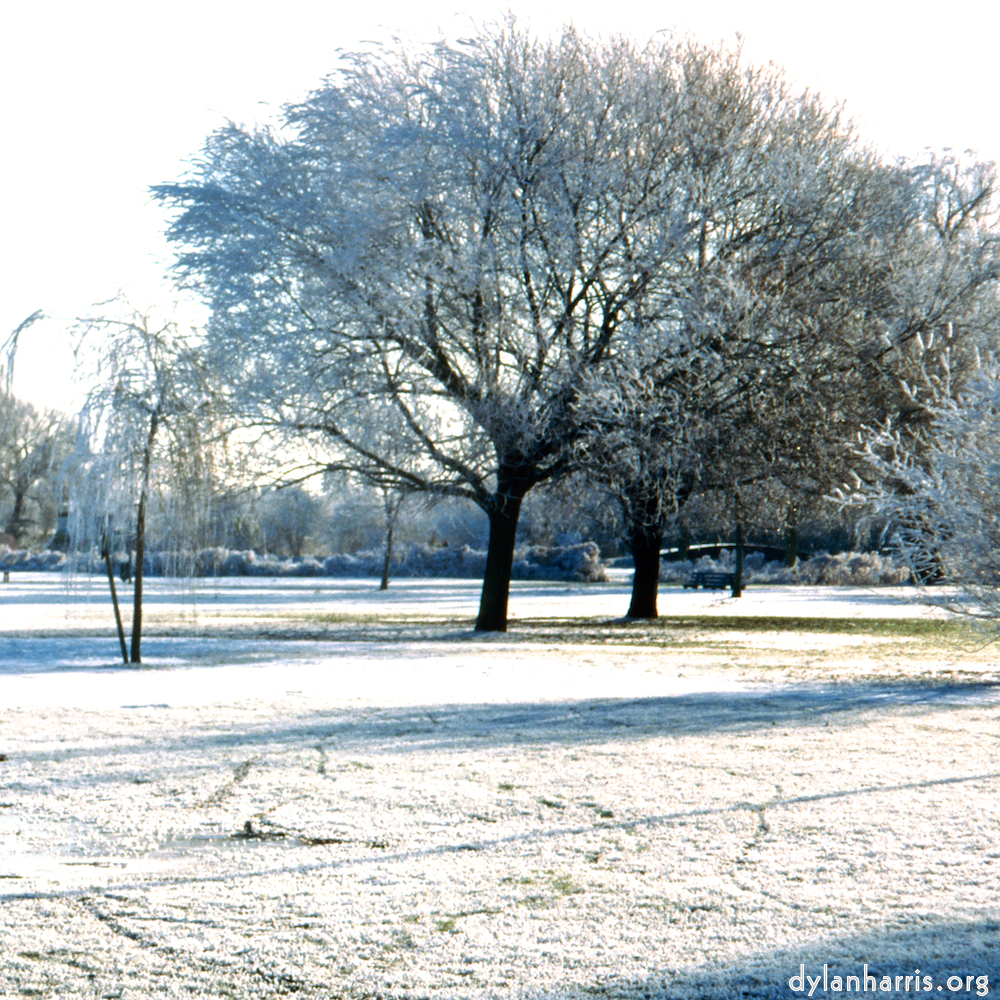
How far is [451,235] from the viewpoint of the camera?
19406 millimetres

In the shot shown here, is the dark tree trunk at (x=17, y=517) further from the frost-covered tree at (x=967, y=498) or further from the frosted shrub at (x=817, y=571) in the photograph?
the frost-covered tree at (x=967, y=498)

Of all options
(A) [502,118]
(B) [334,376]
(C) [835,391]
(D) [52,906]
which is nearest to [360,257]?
(B) [334,376]

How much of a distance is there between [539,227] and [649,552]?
10.4 metres

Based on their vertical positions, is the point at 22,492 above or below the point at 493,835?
above

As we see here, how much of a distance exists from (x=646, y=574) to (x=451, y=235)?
1023 centimetres

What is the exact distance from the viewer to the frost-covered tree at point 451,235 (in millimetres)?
18250

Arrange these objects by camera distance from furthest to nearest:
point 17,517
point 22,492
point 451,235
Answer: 1. point 17,517
2. point 22,492
3. point 451,235

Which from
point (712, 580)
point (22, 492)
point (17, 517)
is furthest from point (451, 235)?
point (17, 517)

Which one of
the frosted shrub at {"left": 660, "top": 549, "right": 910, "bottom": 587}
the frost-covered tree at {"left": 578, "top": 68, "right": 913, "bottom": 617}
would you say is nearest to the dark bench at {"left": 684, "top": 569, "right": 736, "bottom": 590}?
the frosted shrub at {"left": 660, "top": 549, "right": 910, "bottom": 587}

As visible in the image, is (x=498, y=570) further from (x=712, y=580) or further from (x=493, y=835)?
(x=712, y=580)

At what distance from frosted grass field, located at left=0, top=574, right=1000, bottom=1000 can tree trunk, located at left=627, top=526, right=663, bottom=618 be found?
12725 millimetres

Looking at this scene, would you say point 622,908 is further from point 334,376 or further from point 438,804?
point 334,376

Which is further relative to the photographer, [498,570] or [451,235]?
[498,570]

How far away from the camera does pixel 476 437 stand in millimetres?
18969
